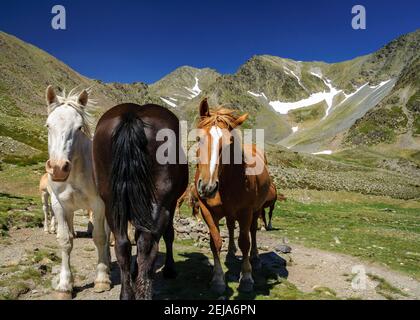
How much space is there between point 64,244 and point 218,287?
143 inches

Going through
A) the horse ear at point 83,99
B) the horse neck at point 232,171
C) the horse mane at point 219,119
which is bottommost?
the horse neck at point 232,171

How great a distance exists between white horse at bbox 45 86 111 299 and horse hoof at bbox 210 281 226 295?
2.40 m

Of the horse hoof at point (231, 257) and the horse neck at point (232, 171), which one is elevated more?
the horse neck at point (232, 171)

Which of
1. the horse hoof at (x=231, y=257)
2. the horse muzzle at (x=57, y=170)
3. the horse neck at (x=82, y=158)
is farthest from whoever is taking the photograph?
the horse hoof at (x=231, y=257)

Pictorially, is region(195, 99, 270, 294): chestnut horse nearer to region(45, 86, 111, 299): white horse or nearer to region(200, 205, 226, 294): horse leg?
region(200, 205, 226, 294): horse leg

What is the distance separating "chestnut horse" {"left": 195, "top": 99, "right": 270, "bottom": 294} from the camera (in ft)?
20.5

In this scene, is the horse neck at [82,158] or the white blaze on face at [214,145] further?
the horse neck at [82,158]

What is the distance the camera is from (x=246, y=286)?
796cm

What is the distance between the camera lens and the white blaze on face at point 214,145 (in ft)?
20.0

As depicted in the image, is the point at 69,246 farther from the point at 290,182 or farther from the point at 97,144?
the point at 290,182

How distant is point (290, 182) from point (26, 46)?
17359 cm

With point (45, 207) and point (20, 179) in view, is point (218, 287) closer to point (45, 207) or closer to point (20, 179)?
point (45, 207)

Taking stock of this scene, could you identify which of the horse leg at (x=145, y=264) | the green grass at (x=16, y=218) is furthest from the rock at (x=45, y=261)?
the horse leg at (x=145, y=264)

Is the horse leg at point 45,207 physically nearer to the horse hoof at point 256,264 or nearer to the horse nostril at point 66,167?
the horse nostril at point 66,167
